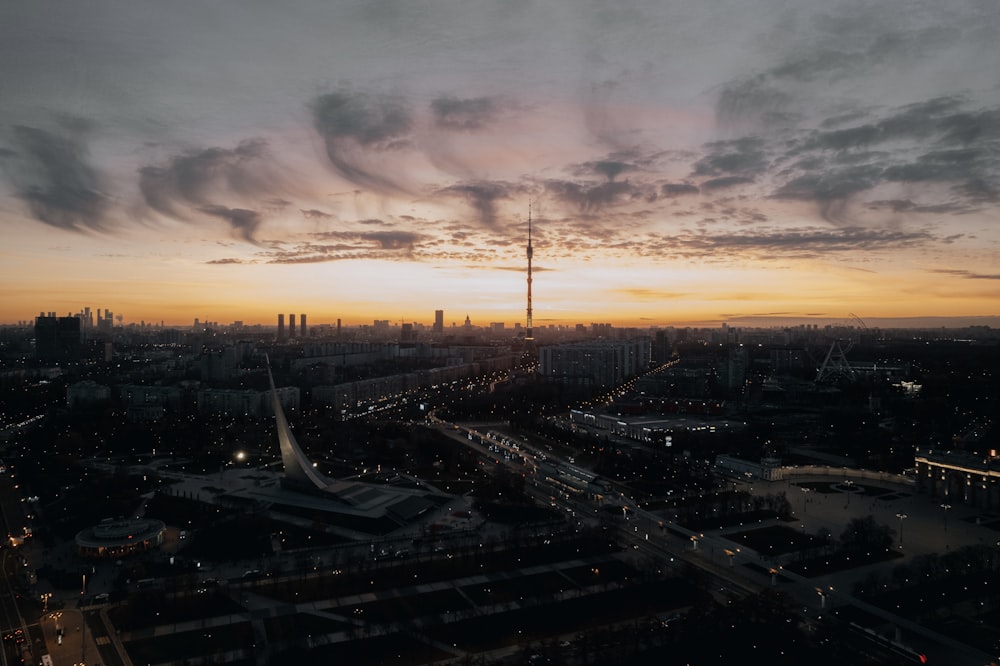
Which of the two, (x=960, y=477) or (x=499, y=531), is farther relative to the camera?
(x=960, y=477)

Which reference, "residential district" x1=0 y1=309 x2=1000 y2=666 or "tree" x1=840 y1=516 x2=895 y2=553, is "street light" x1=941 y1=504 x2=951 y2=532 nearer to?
"residential district" x1=0 y1=309 x2=1000 y2=666

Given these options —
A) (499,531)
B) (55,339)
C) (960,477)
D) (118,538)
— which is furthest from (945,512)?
(55,339)

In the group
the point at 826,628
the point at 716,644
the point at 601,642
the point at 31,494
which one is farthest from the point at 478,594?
the point at 31,494

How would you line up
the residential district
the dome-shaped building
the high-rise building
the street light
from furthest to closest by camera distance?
the high-rise building, the street light, the dome-shaped building, the residential district

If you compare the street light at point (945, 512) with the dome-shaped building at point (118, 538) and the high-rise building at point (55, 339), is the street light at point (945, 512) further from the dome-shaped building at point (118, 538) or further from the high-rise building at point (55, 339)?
the high-rise building at point (55, 339)

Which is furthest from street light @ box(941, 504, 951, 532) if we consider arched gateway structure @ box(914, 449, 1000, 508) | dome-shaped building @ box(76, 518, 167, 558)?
dome-shaped building @ box(76, 518, 167, 558)

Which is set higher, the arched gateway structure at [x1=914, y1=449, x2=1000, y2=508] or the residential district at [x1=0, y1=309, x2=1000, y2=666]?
the arched gateway structure at [x1=914, y1=449, x2=1000, y2=508]

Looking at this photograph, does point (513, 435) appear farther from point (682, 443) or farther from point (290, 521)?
point (290, 521)

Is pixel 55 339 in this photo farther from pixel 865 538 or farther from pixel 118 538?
pixel 865 538

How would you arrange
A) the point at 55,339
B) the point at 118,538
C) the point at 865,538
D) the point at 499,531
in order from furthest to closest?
the point at 55,339 < the point at 499,531 < the point at 865,538 < the point at 118,538
